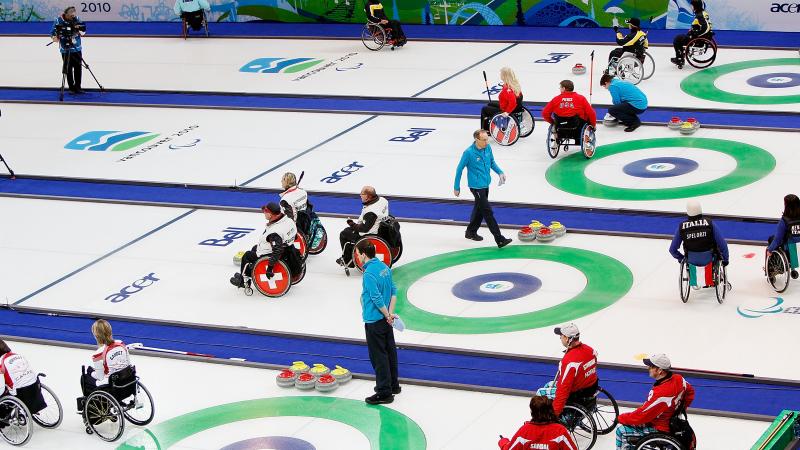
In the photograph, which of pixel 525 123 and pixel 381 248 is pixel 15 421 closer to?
pixel 381 248

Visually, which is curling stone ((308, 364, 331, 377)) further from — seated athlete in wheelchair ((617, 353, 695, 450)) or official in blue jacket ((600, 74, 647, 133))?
official in blue jacket ((600, 74, 647, 133))

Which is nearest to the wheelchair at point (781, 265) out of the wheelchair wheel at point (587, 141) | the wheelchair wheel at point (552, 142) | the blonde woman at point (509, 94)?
the wheelchair wheel at point (587, 141)

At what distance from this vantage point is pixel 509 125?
2256cm

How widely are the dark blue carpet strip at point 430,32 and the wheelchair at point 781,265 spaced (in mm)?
13269

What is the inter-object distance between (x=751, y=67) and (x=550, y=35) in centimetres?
570

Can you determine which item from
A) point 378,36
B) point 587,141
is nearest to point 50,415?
point 587,141

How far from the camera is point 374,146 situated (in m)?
23.5

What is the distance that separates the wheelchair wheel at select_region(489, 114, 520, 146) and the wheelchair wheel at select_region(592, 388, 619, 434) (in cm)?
989

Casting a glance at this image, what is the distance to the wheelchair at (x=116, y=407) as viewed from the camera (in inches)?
521

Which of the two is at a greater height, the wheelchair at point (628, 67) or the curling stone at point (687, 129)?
the wheelchair at point (628, 67)

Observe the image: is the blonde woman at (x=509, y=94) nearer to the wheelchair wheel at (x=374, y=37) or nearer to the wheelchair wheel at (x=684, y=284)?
the wheelchair wheel at (x=684, y=284)

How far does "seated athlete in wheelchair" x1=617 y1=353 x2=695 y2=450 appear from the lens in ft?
37.1

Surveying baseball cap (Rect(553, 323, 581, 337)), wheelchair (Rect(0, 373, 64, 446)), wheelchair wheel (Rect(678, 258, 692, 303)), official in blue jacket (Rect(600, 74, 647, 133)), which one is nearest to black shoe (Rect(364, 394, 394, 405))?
baseball cap (Rect(553, 323, 581, 337))

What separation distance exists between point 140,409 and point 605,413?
16.1 feet
